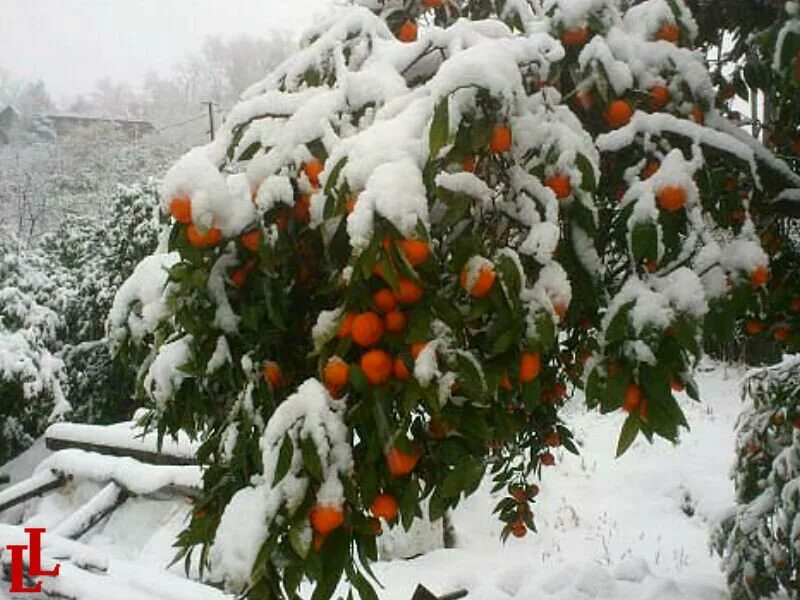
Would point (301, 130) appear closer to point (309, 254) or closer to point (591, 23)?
point (309, 254)

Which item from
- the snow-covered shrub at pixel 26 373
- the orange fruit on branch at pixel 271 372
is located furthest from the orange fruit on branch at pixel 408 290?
the snow-covered shrub at pixel 26 373

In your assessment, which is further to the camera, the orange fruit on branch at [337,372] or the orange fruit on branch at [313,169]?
the orange fruit on branch at [313,169]

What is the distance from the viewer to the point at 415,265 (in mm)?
1152

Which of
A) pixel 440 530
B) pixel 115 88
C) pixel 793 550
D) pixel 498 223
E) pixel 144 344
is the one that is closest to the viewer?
pixel 498 223

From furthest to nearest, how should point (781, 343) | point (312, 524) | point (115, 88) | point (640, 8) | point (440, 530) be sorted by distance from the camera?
point (115, 88) → point (440, 530) → point (781, 343) → point (640, 8) → point (312, 524)

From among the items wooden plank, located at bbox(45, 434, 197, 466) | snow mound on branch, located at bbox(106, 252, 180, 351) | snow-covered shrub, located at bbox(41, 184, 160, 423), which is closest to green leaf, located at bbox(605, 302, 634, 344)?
snow mound on branch, located at bbox(106, 252, 180, 351)

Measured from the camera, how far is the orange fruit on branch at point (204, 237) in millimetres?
1309

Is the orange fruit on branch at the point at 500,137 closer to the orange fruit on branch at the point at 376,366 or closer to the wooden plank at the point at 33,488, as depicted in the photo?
the orange fruit on branch at the point at 376,366

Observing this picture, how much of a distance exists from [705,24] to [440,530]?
393cm

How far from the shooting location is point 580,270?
1.43 metres

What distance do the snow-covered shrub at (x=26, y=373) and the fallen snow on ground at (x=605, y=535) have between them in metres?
3.86

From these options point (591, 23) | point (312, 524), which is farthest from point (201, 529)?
point (591, 23)

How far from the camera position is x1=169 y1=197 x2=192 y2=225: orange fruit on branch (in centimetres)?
132

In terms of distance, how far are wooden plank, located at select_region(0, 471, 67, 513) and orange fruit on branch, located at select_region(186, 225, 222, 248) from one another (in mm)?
4501
